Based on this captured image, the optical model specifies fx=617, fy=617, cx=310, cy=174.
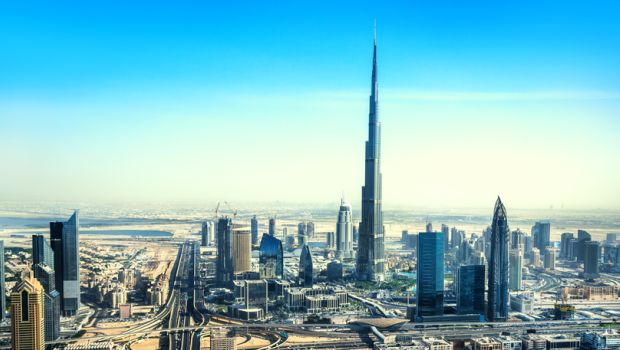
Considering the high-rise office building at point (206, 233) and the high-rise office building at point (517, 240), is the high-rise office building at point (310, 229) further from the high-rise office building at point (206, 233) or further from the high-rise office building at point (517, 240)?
the high-rise office building at point (517, 240)

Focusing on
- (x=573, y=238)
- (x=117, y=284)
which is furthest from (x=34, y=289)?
(x=573, y=238)

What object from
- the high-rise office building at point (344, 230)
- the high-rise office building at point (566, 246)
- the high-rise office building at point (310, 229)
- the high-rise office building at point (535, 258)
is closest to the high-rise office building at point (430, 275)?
the high-rise office building at point (535, 258)

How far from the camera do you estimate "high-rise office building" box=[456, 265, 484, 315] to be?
12859 millimetres

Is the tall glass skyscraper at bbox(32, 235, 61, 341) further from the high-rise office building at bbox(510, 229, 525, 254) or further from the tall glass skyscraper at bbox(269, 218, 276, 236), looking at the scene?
the high-rise office building at bbox(510, 229, 525, 254)

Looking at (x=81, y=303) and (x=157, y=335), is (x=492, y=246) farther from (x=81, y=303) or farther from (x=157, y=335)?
(x=81, y=303)

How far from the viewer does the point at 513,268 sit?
1565 centimetres

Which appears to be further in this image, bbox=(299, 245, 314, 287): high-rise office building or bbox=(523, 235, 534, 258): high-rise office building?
bbox=(523, 235, 534, 258): high-rise office building

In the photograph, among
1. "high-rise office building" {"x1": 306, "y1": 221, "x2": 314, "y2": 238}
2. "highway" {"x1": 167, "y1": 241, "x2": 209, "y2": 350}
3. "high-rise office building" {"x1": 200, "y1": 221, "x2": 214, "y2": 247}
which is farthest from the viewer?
"high-rise office building" {"x1": 306, "y1": 221, "x2": 314, "y2": 238}

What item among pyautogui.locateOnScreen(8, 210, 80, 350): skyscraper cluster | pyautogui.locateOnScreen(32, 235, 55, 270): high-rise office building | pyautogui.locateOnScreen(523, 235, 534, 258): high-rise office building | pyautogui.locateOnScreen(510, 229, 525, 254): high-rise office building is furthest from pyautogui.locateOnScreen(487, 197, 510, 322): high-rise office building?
pyautogui.locateOnScreen(32, 235, 55, 270): high-rise office building

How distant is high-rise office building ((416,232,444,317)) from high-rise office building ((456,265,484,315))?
1.27 feet

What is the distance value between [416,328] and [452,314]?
111 centimetres

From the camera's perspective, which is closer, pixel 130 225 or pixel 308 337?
pixel 308 337

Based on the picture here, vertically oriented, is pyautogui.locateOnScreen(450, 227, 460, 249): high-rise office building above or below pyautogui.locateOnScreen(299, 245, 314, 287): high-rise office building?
above

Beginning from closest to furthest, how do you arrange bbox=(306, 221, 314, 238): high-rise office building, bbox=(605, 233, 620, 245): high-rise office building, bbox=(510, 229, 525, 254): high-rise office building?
bbox=(605, 233, 620, 245): high-rise office building, bbox=(510, 229, 525, 254): high-rise office building, bbox=(306, 221, 314, 238): high-rise office building
